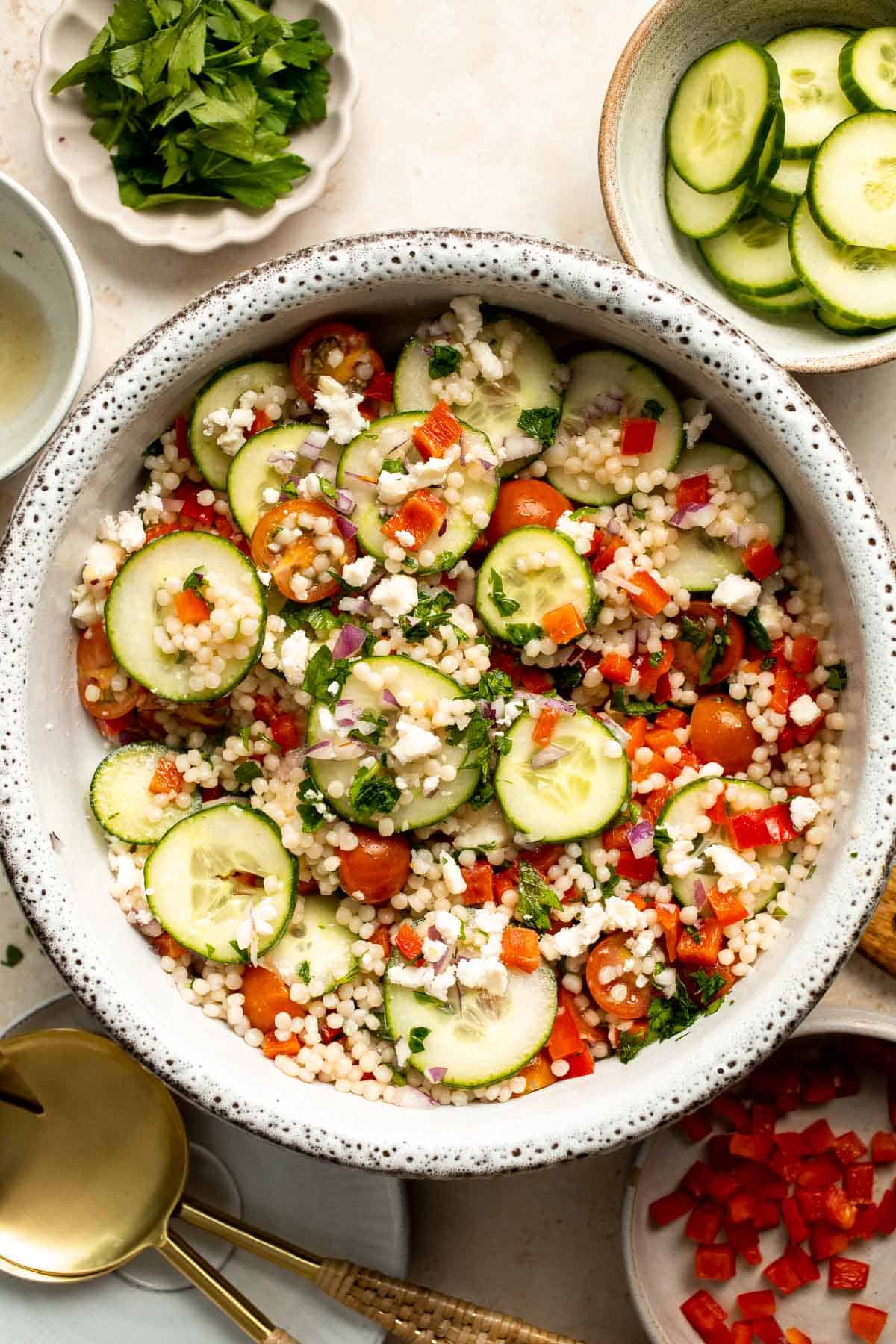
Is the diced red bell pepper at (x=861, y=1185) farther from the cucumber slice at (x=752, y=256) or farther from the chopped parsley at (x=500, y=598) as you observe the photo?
the cucumber slice at (x=752, y=256)

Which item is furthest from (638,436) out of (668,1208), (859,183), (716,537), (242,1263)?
(242,1263)

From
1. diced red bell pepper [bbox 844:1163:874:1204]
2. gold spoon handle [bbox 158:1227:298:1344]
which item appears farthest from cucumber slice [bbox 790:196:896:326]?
gold spoon handle [bbox 158:1227:298:1344]

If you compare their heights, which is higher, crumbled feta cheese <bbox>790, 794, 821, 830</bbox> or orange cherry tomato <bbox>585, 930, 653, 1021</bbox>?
crumbled feta cheese <bbox>790, 794, 821, 830</bbox>

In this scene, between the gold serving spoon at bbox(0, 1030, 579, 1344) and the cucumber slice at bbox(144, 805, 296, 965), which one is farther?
the gold serving spoon at bbox(0, 1030, 579, 1344)

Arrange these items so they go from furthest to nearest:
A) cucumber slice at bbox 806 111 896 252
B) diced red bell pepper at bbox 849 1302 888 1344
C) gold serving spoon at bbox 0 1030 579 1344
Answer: diced red bell pepper at bbox 849 1302 888 1344 < gold serving spoon at bbox 0 1030 579 1344 < cucumber slice at bbox 806 111 896 252

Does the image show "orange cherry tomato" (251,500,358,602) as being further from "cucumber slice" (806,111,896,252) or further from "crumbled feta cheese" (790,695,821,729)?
"cucumber slice" (806,111,896,252)

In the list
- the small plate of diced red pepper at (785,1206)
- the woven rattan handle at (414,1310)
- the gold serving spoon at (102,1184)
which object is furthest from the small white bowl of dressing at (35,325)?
the small plate of diced red pepper at (785,1206)

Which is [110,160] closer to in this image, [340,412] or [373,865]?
[340,412]


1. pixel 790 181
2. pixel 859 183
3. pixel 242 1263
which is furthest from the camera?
pixel 242 1263
